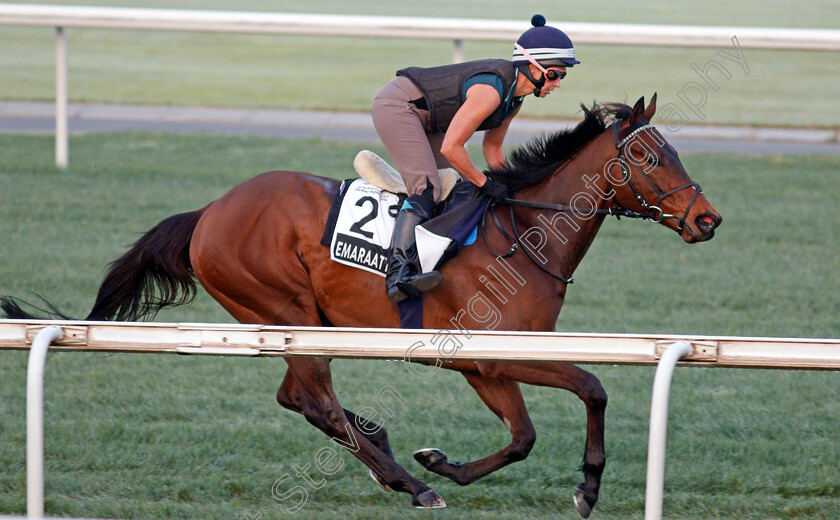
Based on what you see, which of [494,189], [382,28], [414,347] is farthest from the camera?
[382,28]

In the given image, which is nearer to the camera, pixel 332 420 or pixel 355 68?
pixel 332 420

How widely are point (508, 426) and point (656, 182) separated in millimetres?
1066

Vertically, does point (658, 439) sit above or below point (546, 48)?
below

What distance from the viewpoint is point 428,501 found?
386cm

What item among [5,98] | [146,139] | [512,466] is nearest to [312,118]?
[146,139]

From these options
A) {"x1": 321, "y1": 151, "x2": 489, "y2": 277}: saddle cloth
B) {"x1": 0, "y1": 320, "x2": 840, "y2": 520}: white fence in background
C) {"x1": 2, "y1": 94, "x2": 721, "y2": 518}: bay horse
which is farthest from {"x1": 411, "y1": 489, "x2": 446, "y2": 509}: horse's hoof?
{"x1": 0, "y1": 320, "x2": 840, "y2": 520}: white fence in background

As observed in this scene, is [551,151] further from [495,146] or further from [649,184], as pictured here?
[649,184]

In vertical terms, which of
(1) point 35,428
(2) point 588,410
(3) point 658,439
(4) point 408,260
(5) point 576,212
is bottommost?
(1) point 35,428

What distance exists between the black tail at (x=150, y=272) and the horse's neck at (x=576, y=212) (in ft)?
4.72

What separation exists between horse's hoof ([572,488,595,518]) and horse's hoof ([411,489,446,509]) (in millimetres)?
530

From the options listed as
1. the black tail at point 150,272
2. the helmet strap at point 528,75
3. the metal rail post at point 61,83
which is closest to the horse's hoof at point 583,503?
the helmet strap at point 528,75

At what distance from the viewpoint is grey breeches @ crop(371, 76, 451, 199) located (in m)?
3.95

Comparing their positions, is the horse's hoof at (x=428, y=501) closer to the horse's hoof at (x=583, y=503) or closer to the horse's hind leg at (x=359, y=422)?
the horse's hind leg at (x=359, y=422)

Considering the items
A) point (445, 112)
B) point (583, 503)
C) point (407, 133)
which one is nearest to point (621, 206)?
point (445, 112)
